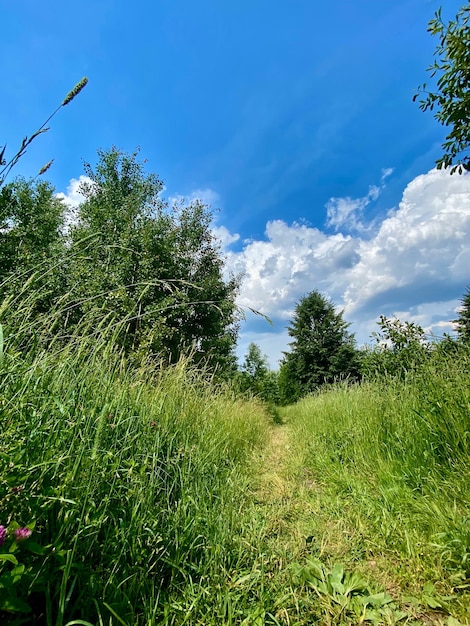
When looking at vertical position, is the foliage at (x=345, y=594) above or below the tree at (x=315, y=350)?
below

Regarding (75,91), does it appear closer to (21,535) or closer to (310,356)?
(21,535)

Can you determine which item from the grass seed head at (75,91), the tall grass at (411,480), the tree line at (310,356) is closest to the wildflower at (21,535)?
the grass seed head at (75,91)

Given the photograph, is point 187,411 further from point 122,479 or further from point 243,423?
point 243,423

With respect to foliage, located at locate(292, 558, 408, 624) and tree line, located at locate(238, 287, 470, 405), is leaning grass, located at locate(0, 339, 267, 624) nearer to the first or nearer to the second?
foliage, located at locate(292, 558, 408, 624)

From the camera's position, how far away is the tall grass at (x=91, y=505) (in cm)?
101

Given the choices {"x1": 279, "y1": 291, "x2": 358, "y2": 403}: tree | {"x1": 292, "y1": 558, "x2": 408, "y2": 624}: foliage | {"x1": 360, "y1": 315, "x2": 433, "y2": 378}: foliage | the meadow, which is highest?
{"x1": 279, "y1": 291, "x2": 358, "y2": 403}: tree

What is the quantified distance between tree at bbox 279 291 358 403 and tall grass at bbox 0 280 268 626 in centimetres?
2208

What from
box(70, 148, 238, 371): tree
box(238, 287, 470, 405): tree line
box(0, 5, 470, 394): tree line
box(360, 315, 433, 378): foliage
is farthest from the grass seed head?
box(238, 287, 470, 405): tree line

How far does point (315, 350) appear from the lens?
2450 cm

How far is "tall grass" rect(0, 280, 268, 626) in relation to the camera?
101 centimetres

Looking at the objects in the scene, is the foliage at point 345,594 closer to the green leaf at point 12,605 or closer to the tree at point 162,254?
the green leaf at point 12,605

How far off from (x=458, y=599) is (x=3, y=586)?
1.85 metres

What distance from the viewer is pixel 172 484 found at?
6.57 feet

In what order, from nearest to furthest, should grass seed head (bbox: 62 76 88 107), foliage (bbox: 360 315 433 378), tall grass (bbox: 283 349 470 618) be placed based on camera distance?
grass seed head (bbox: 62 76 88 107)
tall grass (bbox: 283 349 470 618)
foliage (bbox: 360 315 433 378)
